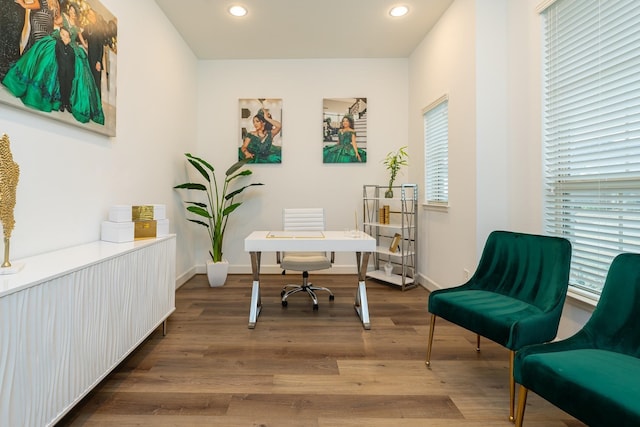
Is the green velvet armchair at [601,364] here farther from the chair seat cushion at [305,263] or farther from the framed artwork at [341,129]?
the framed artwork at [341,129]

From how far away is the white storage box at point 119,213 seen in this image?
2246 millimetres

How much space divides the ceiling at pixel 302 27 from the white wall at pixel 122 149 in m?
0.34

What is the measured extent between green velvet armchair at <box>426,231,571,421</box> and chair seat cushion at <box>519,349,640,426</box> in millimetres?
272

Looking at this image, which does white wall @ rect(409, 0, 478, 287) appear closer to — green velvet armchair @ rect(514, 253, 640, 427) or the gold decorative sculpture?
green velvet armchair @ rect(514, 253, 640, 427)

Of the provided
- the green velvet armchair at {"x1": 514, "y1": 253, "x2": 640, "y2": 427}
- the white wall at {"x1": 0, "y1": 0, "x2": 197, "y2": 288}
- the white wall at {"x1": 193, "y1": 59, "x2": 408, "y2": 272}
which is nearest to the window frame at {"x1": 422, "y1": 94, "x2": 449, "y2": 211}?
the white wall at {"x1": 193, "y1": 59, "x2": 408, "y2": 272}

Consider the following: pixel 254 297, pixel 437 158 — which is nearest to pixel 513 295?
pixel 254 297

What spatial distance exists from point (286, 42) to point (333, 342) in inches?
144

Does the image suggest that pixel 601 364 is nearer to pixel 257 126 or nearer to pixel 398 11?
pixel 398 11

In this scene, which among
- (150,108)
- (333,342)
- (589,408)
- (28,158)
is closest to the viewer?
(589,408)

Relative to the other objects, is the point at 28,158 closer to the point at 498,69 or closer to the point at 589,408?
the point at 589,408

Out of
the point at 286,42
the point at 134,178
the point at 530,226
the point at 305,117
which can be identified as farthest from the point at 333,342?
the point at 286,42

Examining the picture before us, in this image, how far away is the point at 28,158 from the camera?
68.8 inches

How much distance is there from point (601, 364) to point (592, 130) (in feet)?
4.79

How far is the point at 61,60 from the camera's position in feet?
6.26
